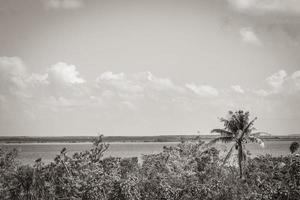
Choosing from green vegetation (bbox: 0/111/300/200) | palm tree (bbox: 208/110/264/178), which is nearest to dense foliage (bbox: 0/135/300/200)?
green vegetation (bbox: 0/111/300/200)

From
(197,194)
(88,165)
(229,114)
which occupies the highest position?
(229,114)

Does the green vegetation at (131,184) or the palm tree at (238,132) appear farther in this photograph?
the palm tree at (238,132)

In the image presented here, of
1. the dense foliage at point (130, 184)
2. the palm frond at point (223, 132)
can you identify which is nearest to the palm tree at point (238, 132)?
the palm frond at point (223, 132)

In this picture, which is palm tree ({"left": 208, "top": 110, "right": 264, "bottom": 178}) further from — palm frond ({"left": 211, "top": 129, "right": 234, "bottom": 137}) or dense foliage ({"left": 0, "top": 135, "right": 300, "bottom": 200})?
dense foliage ({"left": 0, "top": 135, "right": 300, "bottom": 200})

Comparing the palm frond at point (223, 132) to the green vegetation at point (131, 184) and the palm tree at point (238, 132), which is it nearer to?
the palm tree at point (238, 132)

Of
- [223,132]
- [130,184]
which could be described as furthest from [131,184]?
[223,132]

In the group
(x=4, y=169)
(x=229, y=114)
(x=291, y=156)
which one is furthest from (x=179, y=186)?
(x=229, y=114)

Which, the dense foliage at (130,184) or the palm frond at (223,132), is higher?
the palm frond at (223,132)

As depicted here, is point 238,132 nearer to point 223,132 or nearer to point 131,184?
point 223,132

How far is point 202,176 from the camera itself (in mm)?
44312

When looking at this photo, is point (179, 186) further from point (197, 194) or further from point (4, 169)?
point (4, 169)

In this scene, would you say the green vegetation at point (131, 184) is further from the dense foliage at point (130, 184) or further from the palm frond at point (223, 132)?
the palm frond at point (223, 132)

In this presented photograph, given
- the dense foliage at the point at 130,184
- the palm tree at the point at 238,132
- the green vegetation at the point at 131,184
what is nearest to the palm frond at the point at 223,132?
the palm tree at the point at 238,132

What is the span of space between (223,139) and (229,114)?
3640mm
